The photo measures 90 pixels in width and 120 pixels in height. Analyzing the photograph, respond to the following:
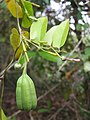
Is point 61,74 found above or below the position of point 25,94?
below

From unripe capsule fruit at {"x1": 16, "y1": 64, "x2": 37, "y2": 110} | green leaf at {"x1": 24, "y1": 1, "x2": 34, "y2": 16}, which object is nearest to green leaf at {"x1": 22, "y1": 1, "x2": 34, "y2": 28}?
green leaf at {"x1": 24, "y1": 1, "x2": 34, "y2": 16}

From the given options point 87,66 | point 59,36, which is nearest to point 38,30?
point 59,36

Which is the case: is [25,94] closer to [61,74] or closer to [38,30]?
[38,30]

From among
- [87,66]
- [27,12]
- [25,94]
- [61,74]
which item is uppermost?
[27,12]

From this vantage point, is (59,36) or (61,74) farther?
(61,74)

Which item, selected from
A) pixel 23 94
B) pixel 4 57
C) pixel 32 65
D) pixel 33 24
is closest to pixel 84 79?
pixel 32 65

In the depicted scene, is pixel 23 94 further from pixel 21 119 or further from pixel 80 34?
pixel 21 119

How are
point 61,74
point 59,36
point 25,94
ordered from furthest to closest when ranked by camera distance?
point 61,74 < point 59,36 < point 25,94
